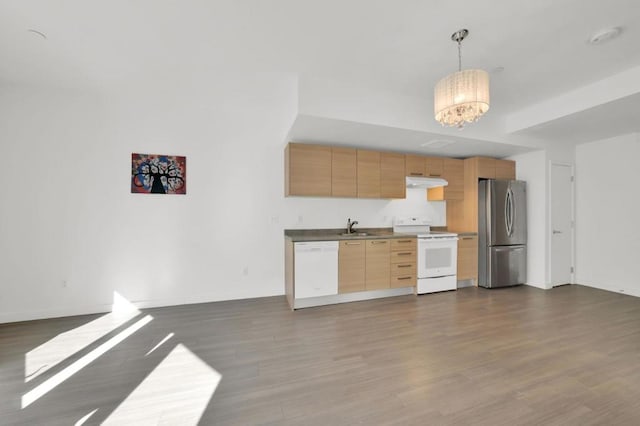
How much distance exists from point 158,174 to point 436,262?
14.0ft

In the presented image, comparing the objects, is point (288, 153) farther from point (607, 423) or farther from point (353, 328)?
point (607, 423)

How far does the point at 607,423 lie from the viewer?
146 centimetres

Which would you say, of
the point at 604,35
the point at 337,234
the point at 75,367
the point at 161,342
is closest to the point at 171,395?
the point at 161,342

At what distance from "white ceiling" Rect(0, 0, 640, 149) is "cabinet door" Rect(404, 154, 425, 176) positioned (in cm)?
137

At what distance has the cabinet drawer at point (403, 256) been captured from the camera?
375 cm

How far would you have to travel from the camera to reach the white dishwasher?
3289 millimetres

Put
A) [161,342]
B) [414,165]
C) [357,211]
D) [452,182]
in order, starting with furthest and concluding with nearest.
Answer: [452,182]
[357,211]
[414,165]
[161,342]

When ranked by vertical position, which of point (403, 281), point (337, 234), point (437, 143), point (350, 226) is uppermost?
point (437, 143)

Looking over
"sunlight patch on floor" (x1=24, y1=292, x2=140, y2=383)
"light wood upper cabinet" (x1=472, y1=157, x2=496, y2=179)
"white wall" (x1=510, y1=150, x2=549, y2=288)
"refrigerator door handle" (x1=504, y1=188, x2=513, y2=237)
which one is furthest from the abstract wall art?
"white wall" (x1=510, y1=150, x2=549, y2=288)

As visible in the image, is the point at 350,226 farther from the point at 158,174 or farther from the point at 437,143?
the point at 158,174

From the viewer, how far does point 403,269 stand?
149 inches

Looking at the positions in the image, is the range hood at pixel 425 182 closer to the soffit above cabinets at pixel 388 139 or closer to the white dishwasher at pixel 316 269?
the soffit above cabinets at pixel 388 139

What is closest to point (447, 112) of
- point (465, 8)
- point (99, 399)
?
point (465, 8)

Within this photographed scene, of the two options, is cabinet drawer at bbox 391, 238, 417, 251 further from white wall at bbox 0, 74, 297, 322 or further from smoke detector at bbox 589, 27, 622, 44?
smoke detector at bbox 589, 27, 622, 44
